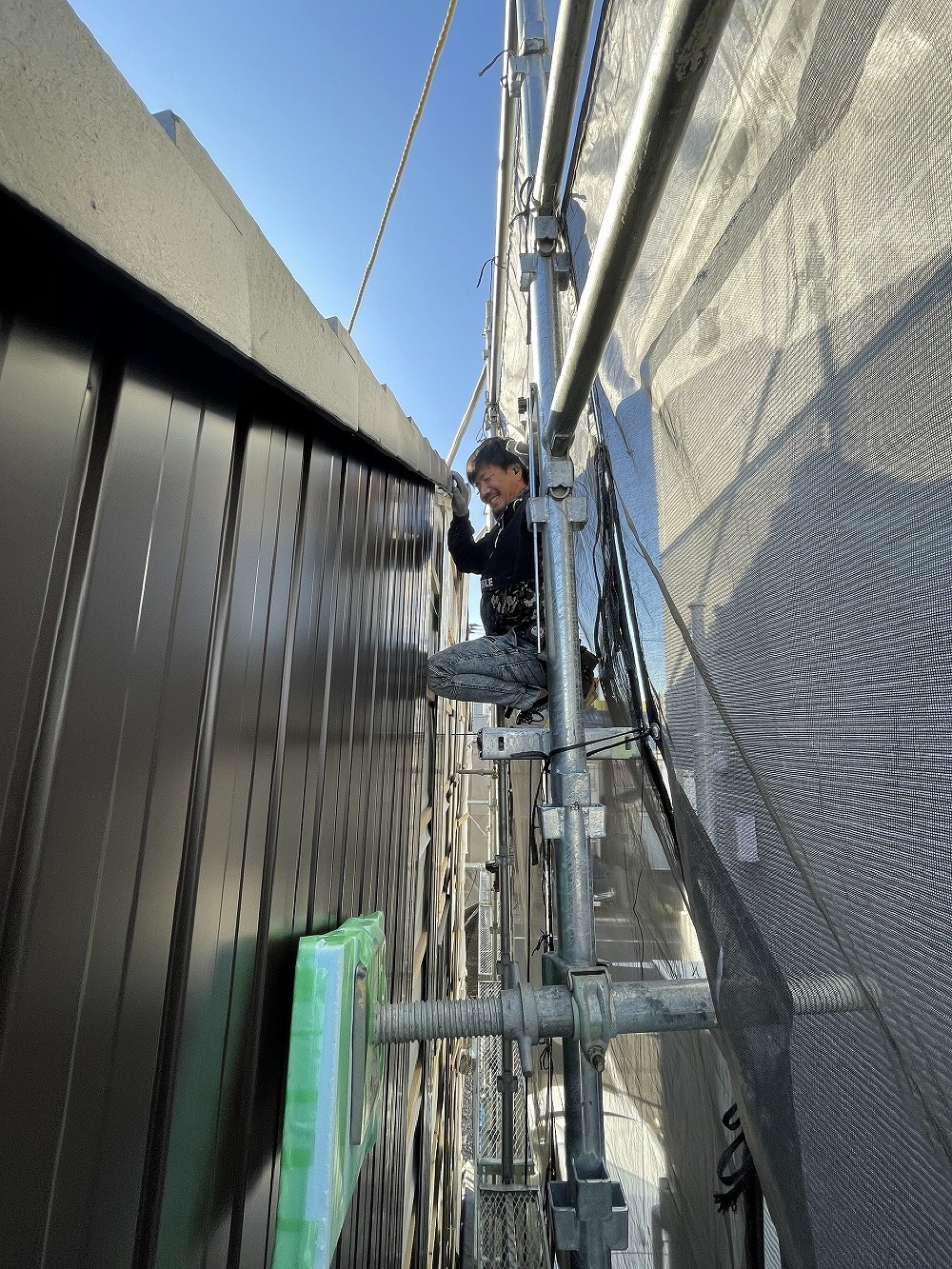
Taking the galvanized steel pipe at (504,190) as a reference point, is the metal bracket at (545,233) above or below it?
below

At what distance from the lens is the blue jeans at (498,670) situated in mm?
2768

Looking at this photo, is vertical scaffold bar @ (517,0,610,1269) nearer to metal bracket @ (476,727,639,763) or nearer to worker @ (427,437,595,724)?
metal bracket @ (476,727,639,763)

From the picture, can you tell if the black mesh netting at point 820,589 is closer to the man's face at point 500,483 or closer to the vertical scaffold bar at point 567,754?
the vertical scaffold bar at point 567,754

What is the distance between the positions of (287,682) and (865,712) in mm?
1069

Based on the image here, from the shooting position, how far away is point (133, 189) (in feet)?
2.23

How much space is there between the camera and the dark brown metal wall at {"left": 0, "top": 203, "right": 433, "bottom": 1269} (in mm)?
675

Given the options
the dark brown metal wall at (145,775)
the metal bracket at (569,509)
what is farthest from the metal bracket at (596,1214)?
the metal bracket at (569,509)

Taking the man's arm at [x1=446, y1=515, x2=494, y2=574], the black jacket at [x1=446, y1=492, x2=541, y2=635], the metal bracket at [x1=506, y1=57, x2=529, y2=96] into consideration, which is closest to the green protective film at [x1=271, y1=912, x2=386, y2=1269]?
the black jacket at [x1=446, y1=492, x2=541, y2=635]

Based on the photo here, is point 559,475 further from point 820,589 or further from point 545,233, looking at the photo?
point 820,589

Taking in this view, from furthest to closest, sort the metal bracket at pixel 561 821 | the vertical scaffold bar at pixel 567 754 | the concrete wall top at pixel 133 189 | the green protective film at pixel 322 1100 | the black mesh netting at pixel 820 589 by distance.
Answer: the metal bracket at pixel 561 821
the vertical scaffold bar at pixel 567 754
the green protective film at pixel 322 1100
the black mesh netting at pixel 820 589
the concrete wall top at pixel 133 189

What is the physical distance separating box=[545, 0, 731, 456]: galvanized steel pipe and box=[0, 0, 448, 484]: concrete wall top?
0.57 m

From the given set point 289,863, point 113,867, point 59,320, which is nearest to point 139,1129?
point 113,867

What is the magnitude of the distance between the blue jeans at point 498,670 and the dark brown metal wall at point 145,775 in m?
1.36

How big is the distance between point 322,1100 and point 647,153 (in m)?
1.61
